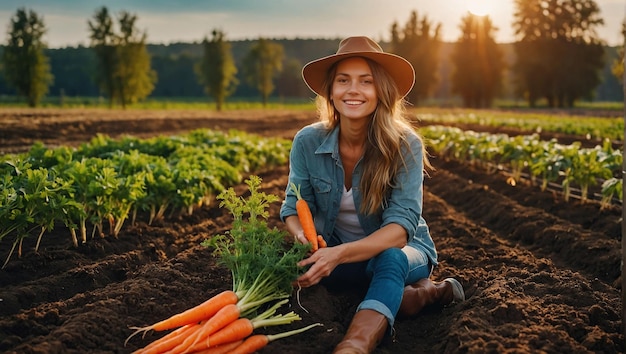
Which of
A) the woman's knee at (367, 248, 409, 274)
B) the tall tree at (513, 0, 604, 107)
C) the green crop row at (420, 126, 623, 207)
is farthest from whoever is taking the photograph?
the tall tree at (513, 0, 604, 107)

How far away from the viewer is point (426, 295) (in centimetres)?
461

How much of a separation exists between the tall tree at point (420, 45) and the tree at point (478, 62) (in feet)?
8.03

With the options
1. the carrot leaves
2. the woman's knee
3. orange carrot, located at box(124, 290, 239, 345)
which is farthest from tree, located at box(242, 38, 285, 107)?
orange carrot, located at box(124, 290, 239, 345)

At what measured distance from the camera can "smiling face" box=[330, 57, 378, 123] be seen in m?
4.61

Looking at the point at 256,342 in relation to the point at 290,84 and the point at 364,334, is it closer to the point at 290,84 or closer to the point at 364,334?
the point at 364,334

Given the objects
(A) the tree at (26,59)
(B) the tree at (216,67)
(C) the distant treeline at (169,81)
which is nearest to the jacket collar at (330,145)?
(A) the tree at (26,59)

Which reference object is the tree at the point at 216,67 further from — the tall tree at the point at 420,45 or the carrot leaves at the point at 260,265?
the carrot leaves at the point at 260,265

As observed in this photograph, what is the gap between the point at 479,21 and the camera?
222 feet

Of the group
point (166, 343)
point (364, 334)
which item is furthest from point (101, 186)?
point (364, 334)

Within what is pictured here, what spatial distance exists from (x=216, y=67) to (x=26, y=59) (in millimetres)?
14745

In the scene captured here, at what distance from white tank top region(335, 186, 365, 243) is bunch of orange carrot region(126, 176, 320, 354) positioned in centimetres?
76

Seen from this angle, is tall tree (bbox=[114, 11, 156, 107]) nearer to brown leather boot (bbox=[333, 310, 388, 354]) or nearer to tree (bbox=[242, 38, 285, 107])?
tree (bbox=[242, 38, 285, 107])

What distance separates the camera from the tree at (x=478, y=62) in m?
67.1

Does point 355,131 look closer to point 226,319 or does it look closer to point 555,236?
point 226,319
